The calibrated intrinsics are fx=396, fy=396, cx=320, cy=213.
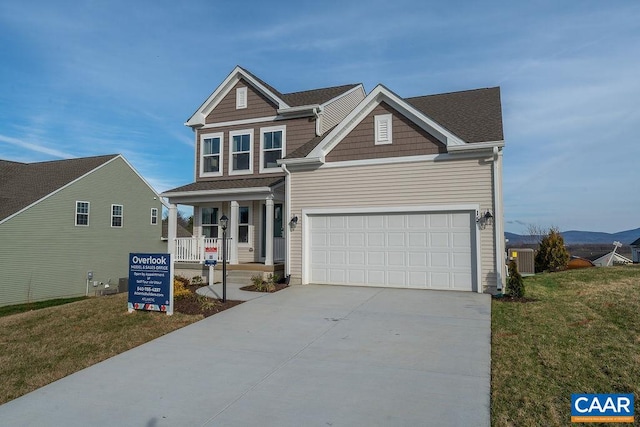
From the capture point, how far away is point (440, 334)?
6.80 metres

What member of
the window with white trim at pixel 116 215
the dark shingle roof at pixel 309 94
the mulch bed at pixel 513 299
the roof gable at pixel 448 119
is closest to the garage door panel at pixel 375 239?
the roof gable at pixel 448 119

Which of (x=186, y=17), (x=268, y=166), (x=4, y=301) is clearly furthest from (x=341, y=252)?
(x=4, y=301)

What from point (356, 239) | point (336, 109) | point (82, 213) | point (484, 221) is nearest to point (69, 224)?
point (82, 213)

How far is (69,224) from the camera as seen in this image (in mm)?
21984

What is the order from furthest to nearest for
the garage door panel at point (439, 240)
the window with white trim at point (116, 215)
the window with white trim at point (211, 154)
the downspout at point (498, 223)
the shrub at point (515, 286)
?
the window with white trim at point (116, 215), the window with white trim at point (211, 154), the garage door panel at point (439, 240), the downspout at point (498, 223), the shrub at point (515, 286)

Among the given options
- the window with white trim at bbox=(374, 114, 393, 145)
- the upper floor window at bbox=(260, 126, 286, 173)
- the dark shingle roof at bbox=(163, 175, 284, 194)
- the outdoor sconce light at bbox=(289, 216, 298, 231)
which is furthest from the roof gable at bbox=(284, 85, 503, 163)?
the outdoor sconce light at bbox=(289, 216, 298, 231)

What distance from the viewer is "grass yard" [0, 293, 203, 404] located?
549cm

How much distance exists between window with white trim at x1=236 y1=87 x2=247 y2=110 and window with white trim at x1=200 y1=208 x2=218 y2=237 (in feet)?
14.1

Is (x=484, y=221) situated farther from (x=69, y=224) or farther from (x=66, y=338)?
(x=69, y=224)

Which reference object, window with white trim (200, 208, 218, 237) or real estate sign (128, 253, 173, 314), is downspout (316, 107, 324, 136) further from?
real estate sign (128, 253, 173, 314)

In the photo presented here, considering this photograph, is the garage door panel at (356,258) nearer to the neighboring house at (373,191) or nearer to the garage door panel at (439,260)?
the neighboring house at (373,191)

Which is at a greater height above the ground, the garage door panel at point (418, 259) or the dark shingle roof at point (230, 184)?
the dark shingle roof at point (230, 184)

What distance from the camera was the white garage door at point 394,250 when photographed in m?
10.7

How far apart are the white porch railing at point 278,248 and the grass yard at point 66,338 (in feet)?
17.9
